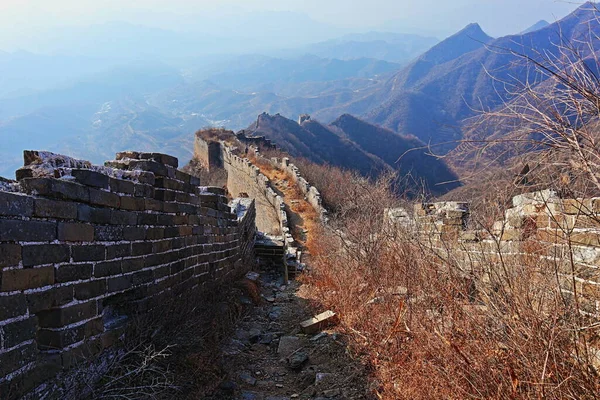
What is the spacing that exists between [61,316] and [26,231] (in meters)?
0.57

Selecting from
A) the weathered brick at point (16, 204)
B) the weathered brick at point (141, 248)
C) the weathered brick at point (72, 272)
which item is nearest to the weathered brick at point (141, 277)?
the weathered brick at point (141, 248)

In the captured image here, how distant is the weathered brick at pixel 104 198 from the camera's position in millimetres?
2998

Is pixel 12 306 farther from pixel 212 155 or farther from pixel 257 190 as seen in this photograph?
pixel 212 155

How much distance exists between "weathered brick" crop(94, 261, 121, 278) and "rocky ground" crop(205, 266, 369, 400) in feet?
3.90

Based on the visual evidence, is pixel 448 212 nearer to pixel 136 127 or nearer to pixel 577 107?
pixel 577 107

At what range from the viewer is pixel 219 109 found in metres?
177

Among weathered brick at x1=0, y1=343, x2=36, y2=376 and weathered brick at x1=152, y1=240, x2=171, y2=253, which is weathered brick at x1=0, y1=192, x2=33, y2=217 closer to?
weathered brick at x1=0, y1=343, x2=36, y2=376

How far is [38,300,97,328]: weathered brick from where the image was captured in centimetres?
253

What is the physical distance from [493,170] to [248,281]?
470cm

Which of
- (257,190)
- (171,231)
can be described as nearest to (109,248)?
(171,231)

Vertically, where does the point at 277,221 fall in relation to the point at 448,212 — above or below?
below

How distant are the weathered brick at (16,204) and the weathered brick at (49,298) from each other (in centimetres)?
44

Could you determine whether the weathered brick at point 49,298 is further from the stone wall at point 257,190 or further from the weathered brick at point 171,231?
the stone wall at point 257,190

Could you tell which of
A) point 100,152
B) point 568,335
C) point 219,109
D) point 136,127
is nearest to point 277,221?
point 568,335
